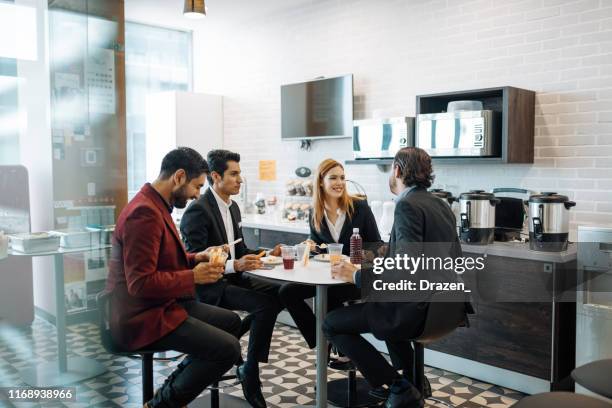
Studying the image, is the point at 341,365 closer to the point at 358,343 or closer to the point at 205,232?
the point at 358,343

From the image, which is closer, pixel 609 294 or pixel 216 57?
pixel 609 294

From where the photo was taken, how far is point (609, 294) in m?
3.18

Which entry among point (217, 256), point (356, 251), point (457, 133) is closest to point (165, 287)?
point (217, 256)

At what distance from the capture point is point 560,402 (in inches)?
66.4

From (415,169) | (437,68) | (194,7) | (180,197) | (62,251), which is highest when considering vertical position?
(194,7)

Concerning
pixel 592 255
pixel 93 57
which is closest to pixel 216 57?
pixel 592 255

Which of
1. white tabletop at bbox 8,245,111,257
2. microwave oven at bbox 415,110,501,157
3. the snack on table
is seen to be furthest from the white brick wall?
white tabletop at bbox 8,245,111,257

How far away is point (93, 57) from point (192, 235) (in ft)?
5.75

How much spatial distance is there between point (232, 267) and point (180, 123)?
3.36 meters

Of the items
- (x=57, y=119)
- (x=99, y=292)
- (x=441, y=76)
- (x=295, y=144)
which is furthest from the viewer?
(x=295, y=144)

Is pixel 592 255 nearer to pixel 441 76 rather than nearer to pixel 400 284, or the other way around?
pixel 400 284

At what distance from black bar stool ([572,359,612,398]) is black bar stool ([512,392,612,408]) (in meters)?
0.29

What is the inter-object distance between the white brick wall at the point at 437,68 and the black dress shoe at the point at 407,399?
1.87 m

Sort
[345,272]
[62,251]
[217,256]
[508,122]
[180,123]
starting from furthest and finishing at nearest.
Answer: [180,123], [508,122], [217,256], [345,272], [62,251]
